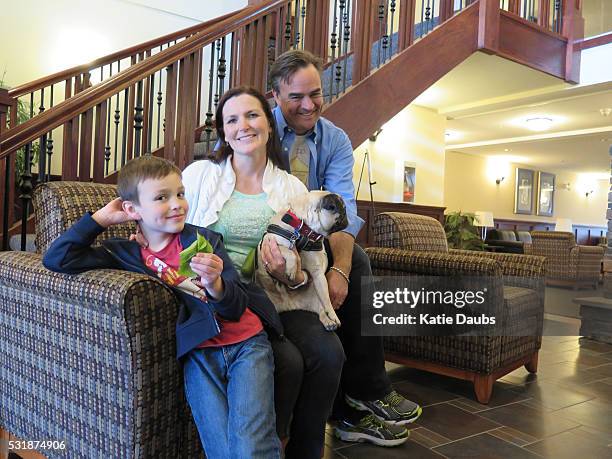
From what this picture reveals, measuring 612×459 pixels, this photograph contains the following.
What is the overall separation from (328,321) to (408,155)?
5587mm

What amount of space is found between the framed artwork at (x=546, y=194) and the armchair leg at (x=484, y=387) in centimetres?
1262

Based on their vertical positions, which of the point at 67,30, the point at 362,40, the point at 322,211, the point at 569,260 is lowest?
the point at 569,260

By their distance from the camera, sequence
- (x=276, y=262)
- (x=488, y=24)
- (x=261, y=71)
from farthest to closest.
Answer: (x=488, y=24)
(x=261, y=71)
(x=276, y=262)

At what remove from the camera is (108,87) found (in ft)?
7.92

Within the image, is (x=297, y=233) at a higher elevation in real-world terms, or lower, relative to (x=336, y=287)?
higher

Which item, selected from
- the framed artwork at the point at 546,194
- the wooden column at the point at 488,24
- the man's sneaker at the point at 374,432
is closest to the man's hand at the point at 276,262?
the man's sneaker at the point at 374,432

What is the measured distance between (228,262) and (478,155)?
39.0 feet

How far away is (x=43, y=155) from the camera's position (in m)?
2.51

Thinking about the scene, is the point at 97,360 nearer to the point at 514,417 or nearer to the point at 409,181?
the point at 514,417

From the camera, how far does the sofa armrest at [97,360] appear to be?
1224 mm

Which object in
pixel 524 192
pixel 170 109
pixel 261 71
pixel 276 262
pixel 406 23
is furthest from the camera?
pixel 524 192

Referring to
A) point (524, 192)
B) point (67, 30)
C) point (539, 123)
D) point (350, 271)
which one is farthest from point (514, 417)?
point (524, 192)

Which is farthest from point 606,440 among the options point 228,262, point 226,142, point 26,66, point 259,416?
point 26,66

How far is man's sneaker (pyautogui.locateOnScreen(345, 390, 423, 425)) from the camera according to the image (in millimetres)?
2018
